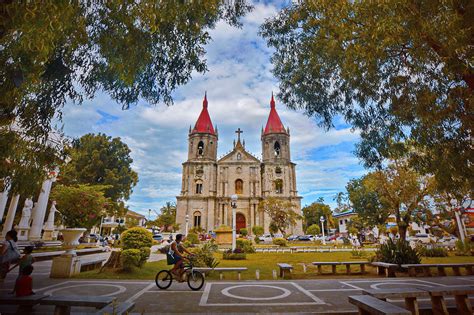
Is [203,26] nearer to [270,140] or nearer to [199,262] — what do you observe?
[199,262]

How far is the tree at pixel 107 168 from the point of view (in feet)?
88.9

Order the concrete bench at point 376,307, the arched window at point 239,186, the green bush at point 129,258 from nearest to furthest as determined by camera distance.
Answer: the concrete bench at point 376,307 → the green bush at point 129,258 → the arched window at point 239,186

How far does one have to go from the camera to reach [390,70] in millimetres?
6066

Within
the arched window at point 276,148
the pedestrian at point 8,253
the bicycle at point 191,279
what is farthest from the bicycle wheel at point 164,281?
the arched window at point 276,148

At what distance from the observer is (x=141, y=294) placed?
18.9 feet

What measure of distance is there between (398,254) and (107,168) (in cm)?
2797

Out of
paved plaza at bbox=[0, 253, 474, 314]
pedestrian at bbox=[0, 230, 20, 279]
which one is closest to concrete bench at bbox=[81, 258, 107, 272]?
paved plaza at bbox=[0, 253, 474, 314]

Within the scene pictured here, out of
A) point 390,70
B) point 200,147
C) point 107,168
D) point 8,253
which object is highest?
point 200,147

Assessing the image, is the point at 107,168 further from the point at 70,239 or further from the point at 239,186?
the point at 70,239

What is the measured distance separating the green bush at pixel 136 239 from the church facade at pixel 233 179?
28920 mm

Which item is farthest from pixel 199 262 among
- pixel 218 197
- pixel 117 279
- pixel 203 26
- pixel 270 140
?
pixel 270 140

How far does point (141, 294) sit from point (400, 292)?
4936mm

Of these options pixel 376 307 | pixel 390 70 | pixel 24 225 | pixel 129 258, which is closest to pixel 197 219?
pixel 24 225

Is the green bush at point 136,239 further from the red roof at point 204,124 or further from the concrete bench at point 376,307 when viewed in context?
the red roof at point 204,124
